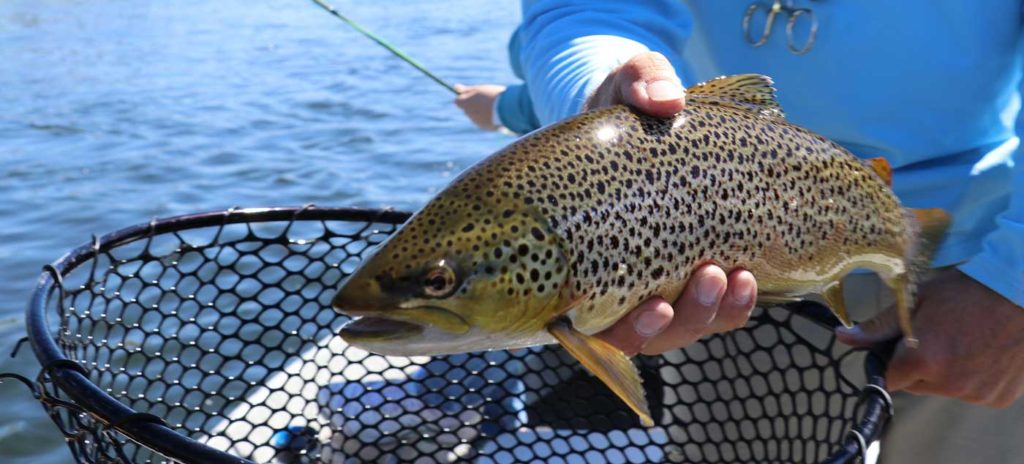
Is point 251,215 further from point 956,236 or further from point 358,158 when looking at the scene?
point 358,158

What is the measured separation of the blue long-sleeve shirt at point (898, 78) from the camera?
212cm

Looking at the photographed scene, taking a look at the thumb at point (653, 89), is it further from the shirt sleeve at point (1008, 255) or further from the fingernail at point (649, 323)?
the shirt sleeve at point (1008, 255)

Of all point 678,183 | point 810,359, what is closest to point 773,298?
point 678,183

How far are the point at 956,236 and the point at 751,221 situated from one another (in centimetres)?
80

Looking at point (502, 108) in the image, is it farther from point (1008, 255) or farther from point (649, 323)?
point (649, 323)

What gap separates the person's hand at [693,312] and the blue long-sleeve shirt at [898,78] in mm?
516

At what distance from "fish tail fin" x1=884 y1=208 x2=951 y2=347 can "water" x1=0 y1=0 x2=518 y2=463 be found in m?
3.14

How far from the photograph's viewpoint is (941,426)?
2.47m

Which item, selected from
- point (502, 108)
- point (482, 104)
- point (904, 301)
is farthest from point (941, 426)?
Answer: point (482, 104)

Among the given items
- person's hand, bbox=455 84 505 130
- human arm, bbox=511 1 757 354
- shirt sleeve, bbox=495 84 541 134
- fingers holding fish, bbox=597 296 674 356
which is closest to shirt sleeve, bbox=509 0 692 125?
human arm, bbox=511 1 757 354

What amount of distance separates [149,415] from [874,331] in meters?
1.41

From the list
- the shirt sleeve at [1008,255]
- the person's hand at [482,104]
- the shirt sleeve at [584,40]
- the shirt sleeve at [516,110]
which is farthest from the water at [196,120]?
the shirt sleeve at [1008,255]

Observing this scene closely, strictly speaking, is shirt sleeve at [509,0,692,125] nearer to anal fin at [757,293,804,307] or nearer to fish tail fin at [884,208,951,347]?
anal fin at [757,293,804,307]

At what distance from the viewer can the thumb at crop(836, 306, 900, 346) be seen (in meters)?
2.12
